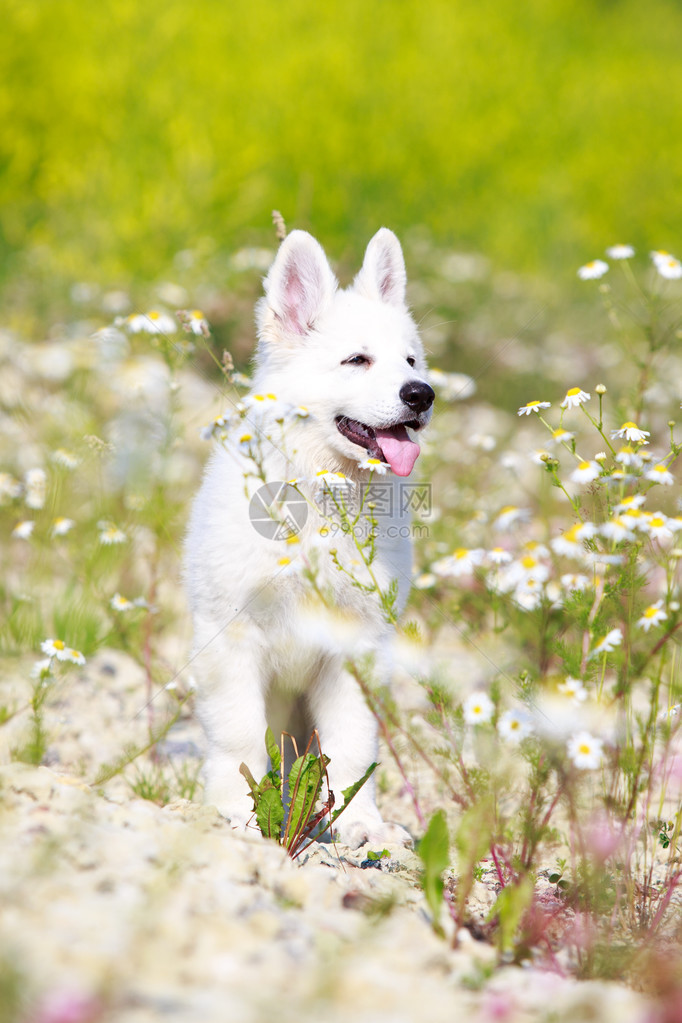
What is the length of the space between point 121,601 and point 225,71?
810cm

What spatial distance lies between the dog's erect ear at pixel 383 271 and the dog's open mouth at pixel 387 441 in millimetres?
691

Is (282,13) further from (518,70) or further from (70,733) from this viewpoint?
(70,733)

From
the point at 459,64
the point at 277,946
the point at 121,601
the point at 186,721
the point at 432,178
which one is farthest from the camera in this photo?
the point at 459,64

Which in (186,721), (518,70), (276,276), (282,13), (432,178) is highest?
(518,70)

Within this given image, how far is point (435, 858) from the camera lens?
6.57 feet

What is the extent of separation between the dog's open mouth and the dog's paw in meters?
1.16

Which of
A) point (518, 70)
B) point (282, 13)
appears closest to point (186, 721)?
point (282, 13)

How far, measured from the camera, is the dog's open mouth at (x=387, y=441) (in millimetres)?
3051

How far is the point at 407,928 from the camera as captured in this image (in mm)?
1877

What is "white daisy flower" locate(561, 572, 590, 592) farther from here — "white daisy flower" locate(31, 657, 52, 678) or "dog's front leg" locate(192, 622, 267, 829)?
"white daisy flower" locate(31, 657, 52, 678)

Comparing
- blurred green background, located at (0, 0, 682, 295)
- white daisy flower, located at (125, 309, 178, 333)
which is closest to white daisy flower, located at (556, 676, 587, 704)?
white daisy flower, located at (125, 309, 178, 333)

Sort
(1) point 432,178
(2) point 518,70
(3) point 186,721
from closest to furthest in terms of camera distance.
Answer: (3) point 186,721 → (1) point 432,178 → (2) point 518,70

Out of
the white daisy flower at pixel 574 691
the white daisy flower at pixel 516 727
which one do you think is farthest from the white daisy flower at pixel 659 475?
the white daisy flower at pixel 516 727

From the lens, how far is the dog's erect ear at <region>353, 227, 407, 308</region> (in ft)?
11.6
